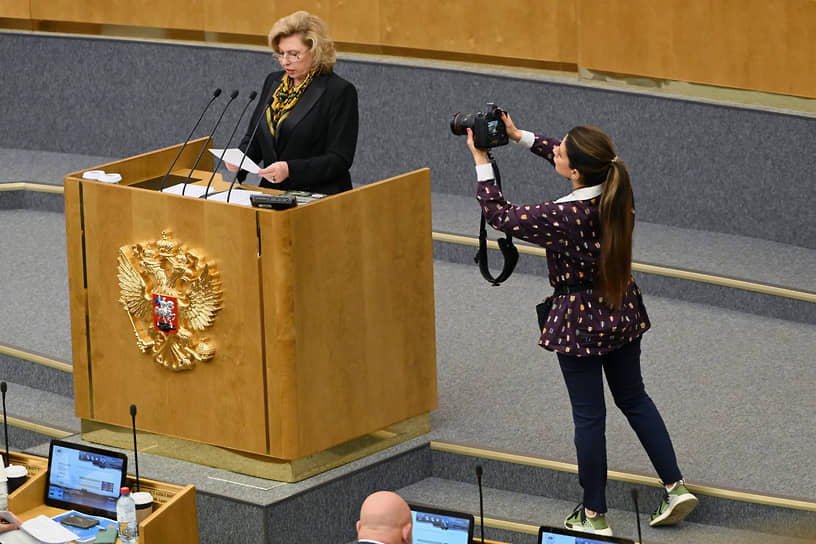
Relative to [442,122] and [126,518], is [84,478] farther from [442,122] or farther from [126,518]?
[442,122]

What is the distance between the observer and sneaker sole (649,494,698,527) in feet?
11.4

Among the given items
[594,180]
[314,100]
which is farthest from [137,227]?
[594,180]

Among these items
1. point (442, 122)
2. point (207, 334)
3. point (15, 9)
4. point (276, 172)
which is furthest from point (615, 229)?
point (15, 9)

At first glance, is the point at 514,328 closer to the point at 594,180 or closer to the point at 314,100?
the point at 314,100

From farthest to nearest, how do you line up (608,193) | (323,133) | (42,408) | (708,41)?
(708,41) → (42,408) → (323,133) → (608,193)

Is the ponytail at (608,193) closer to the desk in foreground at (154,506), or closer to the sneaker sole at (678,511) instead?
the sneaker sole at (678,511)

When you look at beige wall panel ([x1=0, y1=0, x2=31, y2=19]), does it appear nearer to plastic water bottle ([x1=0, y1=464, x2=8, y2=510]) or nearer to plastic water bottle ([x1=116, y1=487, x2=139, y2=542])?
plastic water bottle ([x1=0, y1=464, x2=8, y2=510])

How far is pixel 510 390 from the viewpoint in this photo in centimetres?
434

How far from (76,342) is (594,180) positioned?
1.61 m

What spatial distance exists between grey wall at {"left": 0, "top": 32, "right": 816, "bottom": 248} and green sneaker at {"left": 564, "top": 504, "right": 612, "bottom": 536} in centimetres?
217

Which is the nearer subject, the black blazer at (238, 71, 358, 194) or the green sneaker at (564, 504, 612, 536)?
the green sneaker at (564, 504, 612, 536)

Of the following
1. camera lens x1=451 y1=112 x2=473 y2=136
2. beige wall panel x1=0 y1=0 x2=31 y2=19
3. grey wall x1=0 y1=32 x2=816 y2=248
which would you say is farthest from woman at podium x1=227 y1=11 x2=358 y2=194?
beige wall panel x1=0 y1=0 x2=31 y2=19

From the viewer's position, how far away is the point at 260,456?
371 centimetres

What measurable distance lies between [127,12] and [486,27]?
6.39 ft
